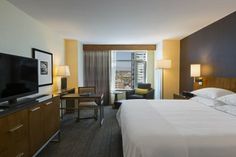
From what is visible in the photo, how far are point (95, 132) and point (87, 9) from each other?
2479 millimetres

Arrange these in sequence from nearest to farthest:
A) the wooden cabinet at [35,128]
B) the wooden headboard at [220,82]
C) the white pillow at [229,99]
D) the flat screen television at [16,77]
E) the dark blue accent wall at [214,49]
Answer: the flat screen television at [16,77] < the wooden cabinet at [35,128] < the white pillow at [229,99] < the wooden headboard at [220,82] < the dark blue accent wall at [214,49]

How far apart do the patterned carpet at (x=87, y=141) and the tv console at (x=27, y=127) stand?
29 centimetres

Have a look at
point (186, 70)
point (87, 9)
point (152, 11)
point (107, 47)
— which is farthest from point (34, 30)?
point (186, 70)

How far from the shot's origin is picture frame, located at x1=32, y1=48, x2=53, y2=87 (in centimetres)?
382

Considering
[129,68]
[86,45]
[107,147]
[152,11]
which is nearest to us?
[107,147]

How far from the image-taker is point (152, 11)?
3268mm

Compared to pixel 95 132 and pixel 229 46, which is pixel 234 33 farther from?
pixel 95 132

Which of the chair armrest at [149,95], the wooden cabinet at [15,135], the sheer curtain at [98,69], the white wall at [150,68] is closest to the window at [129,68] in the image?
the white wall at [150,68]

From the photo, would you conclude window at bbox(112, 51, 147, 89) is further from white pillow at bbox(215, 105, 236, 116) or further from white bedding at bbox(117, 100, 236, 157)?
white bedding at bbox(117, 100, 236, 157)

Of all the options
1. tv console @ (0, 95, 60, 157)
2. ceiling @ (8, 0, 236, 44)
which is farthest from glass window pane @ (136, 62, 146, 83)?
tv console @ (0, 95, 60, 157)

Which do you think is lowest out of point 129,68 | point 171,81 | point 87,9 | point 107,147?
point 107,147

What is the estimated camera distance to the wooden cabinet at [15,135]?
1.77 m

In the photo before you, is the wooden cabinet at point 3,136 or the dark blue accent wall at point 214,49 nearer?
the wooden cabinet at point 3,136

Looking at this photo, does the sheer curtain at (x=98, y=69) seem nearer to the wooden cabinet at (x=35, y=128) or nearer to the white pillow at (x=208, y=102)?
the white pillow at (x=208, y=102)
